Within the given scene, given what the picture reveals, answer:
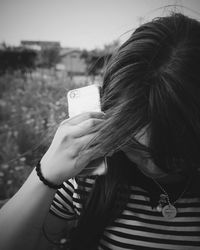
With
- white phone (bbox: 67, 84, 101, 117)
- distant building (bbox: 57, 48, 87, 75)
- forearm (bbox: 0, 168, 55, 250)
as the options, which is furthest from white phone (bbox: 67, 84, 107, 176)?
distant building (bbox: 57, 48, 87, 75)

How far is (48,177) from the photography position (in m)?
0.58

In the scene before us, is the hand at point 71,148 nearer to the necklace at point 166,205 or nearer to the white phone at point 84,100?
the white phone at point 84,100

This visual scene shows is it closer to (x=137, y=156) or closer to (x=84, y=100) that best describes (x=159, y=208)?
(x=137, y=156)

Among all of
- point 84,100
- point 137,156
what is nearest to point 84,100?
point 84,100

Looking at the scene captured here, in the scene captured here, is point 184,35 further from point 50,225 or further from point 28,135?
point 28,135

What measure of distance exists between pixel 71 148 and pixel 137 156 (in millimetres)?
224

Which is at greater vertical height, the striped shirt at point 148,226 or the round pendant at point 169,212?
the round pendant at point 169,212

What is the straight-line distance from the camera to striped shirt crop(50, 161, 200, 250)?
708 mm

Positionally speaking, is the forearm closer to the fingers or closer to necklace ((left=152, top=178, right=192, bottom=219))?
the fingers

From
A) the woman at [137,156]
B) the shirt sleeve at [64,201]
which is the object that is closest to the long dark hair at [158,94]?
the woman at [137,156]

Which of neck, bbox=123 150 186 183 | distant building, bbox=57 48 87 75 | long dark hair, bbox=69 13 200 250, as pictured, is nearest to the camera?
long dark hair, bbox=69 13 200 250

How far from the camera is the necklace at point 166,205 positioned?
2.35 ft

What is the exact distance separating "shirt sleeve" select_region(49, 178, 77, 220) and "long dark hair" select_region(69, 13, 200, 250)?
10.0 inches

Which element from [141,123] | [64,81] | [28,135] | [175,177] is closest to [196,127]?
[141,123]
